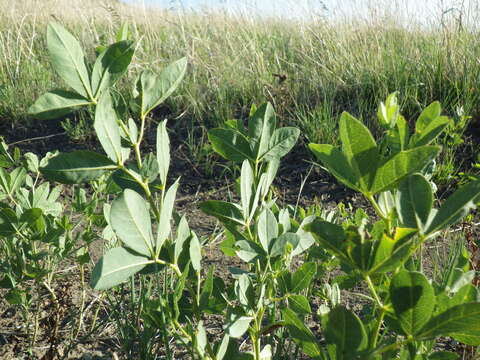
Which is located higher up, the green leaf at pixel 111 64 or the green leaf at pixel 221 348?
the green leaf at pixel 111 64

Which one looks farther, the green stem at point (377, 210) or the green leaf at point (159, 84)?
the green leaf at point (159, 84)

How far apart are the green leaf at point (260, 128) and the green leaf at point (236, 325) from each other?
0.26 meters

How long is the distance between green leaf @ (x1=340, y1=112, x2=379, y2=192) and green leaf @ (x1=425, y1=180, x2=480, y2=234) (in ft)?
0.28

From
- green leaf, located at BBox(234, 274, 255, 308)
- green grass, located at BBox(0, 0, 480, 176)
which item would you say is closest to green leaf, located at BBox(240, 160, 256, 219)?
green leaf, located at BBox(234, 274, 255, 308)

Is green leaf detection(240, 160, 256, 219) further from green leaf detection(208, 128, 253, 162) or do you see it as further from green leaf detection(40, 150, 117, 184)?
green leaf detection(40, 150, 117, 184)

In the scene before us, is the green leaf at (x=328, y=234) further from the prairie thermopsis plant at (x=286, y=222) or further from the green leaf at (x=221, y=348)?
the green leaf at (x=221, y=348)

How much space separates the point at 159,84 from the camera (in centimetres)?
75

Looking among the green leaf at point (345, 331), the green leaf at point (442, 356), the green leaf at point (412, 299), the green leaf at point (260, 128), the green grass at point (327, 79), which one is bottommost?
the green grass at point (327, 79)

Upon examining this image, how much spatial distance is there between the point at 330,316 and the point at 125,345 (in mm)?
688

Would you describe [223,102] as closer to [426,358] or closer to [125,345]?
Answer: [125,345]

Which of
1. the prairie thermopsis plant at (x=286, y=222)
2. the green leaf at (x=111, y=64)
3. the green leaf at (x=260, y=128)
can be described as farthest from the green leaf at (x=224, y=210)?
the green leaf at (x=111, y=64)

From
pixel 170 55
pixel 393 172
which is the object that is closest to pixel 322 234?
pixel 393 172

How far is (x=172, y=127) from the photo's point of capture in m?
3.44

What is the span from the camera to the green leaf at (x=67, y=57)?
2.13 feet
